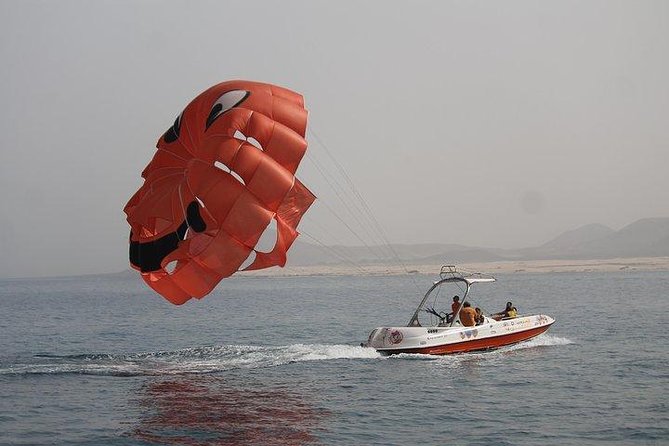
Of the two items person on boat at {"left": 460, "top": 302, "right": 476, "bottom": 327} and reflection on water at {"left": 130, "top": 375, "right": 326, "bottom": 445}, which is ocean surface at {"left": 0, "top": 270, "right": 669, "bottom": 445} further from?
person on boat at {"left": 460, "top": 302, "right": 476, "bottom": 327}

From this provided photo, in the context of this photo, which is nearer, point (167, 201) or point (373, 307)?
point (167, 201)

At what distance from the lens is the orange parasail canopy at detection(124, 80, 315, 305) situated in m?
21.9

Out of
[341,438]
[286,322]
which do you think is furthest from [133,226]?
[286,322]

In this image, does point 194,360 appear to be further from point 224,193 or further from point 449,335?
point 224,193

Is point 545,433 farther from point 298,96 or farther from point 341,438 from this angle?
point 298,96

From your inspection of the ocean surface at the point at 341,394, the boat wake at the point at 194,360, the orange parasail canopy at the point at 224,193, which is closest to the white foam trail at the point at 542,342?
the boat wake at the point at 194,360

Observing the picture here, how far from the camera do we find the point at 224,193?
22016mm

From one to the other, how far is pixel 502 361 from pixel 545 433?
10282 millimetres

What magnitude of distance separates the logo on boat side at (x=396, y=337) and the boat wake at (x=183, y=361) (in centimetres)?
96

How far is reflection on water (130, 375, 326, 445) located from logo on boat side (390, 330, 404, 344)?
259 inches

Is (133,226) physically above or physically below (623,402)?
above

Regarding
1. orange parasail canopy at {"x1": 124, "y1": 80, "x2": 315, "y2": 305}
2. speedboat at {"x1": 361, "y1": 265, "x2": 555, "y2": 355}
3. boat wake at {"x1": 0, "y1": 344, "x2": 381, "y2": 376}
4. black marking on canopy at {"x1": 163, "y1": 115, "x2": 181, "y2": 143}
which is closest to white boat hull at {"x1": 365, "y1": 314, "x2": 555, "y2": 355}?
speedboat at {"x1": 361, "y1": 265, "x2": 555, "y2": 355}

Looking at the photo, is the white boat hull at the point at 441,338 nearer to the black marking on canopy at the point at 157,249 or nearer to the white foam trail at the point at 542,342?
the white foam trail at the point at 542,342

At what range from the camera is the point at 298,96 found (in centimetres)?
2373
